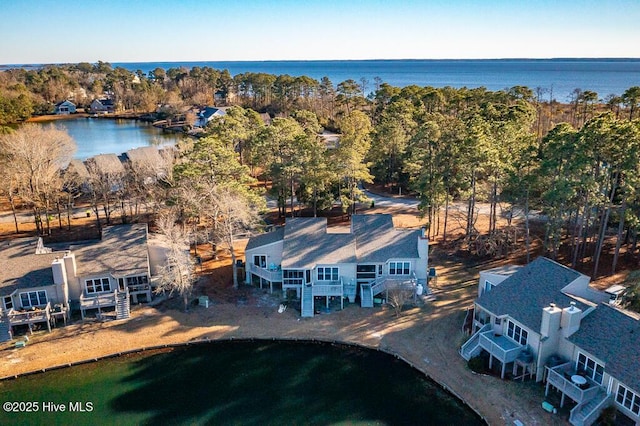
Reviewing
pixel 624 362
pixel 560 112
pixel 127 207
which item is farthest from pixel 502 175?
pixel 560 112

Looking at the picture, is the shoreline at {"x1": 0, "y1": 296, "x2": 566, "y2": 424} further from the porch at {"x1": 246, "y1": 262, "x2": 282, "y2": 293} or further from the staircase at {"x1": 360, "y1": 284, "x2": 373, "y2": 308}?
the porch at {"x1": 246, "y1": 262, "x2": 282, "y2": 293}

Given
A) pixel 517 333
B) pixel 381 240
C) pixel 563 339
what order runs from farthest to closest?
pixel 381 240, pixel 517 333, pixel 563 339

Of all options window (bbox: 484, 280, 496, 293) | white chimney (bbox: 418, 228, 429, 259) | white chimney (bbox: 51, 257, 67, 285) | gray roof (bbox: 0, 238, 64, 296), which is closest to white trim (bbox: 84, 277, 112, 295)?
white chimney (bbox: 51, 257, 67, 285)

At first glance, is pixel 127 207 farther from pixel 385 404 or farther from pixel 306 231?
pixel 385 404

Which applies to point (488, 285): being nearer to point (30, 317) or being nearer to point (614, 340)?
point (614, 340)

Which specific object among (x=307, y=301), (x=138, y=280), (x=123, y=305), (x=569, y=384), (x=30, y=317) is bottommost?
(x=307, y=301)

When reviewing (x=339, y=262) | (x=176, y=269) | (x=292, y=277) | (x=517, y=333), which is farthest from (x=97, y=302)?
(x=517, y=333)
